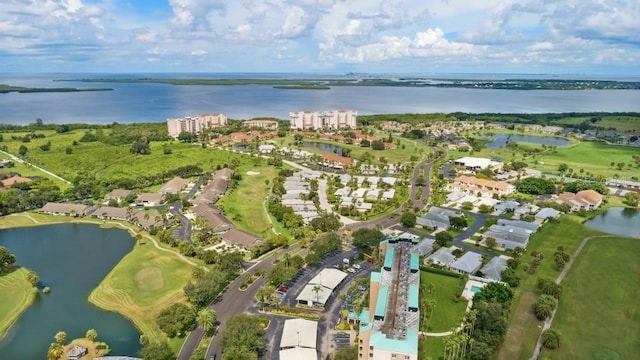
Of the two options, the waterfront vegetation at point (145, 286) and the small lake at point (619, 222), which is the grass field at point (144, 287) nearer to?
the waterfront vegetation at point (145, 286)

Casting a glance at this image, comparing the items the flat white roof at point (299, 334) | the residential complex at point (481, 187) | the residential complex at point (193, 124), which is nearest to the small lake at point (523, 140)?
the residential complex at point (481, 187)

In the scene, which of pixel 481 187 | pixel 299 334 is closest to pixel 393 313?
pixel 299 334

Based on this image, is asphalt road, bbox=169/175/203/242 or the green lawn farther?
asphalt road, bbox=169/175/203/242

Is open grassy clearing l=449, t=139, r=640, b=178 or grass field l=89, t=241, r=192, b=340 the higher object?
open grassy clearing l=449, t=139, r=640, b=178

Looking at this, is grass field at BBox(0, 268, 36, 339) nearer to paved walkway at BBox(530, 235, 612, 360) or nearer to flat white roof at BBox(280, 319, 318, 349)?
flat white roof at BBox(280, 319, 318, 349)

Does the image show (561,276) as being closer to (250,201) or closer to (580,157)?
(250,201)

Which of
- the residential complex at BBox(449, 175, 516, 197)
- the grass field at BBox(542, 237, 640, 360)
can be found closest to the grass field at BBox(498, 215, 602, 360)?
the grass field at BBox(542, 237, 640, 360)

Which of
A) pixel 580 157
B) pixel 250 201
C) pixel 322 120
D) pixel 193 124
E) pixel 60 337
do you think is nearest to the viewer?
pixel 60 337
